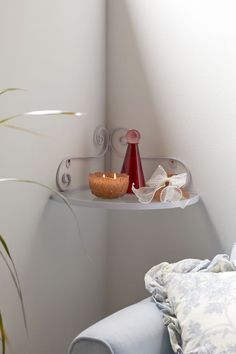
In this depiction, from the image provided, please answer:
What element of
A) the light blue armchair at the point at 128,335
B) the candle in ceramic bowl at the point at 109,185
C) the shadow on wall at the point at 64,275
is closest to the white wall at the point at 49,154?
the shadow on wall at the point at 64,275

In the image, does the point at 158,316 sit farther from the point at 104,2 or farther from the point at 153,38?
the point at 104,2

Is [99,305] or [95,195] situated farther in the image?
[99,305]

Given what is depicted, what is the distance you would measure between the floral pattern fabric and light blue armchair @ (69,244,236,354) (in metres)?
0.03

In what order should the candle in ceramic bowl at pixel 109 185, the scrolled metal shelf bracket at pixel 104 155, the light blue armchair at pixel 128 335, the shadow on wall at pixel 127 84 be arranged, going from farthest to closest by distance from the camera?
1. the shadow on wall at pixel 127 84
2. the scrolled metal shelf bracket at pixel 104 155
3. the candle in ceramic bowl at pixel 109 185
4. the light blue armchair at pixel 128 335

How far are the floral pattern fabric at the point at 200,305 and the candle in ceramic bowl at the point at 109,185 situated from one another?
0.30 m

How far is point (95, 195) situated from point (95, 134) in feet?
0.98

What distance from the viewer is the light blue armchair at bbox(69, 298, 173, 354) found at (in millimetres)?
1131

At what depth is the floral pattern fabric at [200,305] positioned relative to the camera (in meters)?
1.14

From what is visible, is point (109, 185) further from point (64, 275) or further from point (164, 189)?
point (64, 275)

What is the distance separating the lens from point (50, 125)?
1.55 m

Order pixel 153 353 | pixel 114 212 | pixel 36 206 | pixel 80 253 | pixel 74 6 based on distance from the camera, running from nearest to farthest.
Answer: pixel 153 353
pixel 36 206
pixel 74 6
pixel 80 253
pixel 114 212

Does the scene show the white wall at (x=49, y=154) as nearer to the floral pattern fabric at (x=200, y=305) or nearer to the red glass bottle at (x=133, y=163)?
the red glass bottle at (x=133, y=163)

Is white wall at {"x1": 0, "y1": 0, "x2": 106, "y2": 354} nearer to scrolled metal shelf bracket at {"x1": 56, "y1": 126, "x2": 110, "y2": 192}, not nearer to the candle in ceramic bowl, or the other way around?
scrolled metal shelf bracket at {"x1": 56, "y1": 126, "x2": 110, "y2": 192}

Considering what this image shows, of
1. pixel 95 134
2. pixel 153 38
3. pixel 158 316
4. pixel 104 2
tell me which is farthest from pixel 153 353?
pixel 104 2
